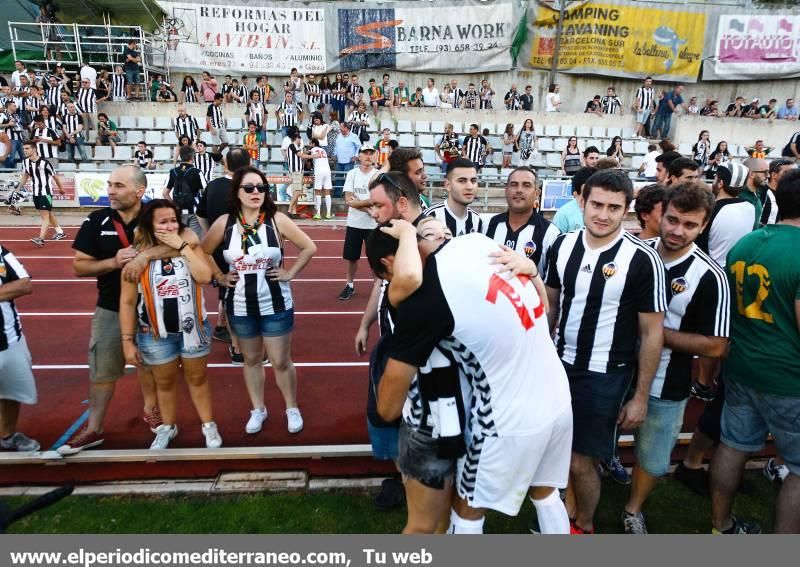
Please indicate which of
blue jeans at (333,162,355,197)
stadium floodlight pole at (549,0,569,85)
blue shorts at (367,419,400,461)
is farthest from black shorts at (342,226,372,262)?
stadium floodlight pole at (549,0,569,85)

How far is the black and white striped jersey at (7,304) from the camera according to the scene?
10.6 ft

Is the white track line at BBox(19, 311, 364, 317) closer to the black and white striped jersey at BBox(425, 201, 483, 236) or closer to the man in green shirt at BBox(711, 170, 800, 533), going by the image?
the black and white striped jersey at BBox(425, 201, 483, 236)

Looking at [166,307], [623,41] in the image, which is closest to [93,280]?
[166,307]

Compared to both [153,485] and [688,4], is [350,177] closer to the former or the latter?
[153,485]

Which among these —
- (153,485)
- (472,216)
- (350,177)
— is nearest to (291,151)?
(350,177)

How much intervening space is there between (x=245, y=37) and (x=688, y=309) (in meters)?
20.7

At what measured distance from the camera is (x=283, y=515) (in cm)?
312

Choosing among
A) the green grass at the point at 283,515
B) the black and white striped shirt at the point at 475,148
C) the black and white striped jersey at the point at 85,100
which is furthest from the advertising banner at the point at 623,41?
the green grass at the point at 283,515

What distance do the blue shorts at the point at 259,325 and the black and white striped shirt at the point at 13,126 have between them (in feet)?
49.0

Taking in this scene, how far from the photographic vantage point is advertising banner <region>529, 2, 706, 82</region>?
67.2 ft

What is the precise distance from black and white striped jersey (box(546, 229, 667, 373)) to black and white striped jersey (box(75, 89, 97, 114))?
18.2m

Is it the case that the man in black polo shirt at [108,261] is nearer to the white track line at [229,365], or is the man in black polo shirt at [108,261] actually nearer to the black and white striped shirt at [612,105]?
the white track line at [229,365]

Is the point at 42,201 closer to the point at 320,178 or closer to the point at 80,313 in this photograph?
the point at 80,313

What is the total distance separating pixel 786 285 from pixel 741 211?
1.83 meters
